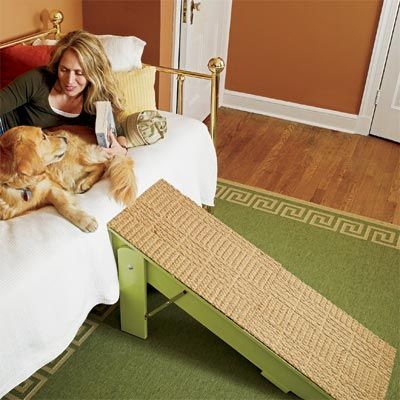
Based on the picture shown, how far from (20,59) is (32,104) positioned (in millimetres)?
407

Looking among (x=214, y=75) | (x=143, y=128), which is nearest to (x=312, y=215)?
(x=214, y=75)

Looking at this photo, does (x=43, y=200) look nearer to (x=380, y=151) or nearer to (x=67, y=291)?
(x=67, y=291)

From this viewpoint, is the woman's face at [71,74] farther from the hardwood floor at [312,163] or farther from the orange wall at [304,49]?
the orange wall at [304,49]

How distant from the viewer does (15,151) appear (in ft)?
5.38

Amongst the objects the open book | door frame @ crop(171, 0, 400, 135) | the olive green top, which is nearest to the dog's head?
the open book

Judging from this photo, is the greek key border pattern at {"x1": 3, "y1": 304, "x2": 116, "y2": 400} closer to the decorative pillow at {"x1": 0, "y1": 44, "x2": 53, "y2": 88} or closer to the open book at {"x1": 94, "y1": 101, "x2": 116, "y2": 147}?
the open book at {"x1": 94, "y1": 101, "x2": 116, "y2": 147}

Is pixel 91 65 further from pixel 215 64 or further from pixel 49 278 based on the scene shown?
pixel 49 278

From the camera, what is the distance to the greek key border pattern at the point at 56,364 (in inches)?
71.3

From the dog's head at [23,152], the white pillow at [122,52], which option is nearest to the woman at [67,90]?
the white pillow at [122,52]

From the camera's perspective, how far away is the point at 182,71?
246 centimetres

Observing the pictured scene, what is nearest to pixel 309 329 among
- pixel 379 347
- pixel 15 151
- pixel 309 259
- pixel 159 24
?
pixel 379 347

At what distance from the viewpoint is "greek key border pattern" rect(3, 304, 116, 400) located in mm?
1810

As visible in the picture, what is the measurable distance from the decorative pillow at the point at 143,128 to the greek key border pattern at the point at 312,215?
0.88m

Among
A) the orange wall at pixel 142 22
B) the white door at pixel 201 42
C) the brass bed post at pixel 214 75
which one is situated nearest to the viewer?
the brass bed post at pixel 214 75
